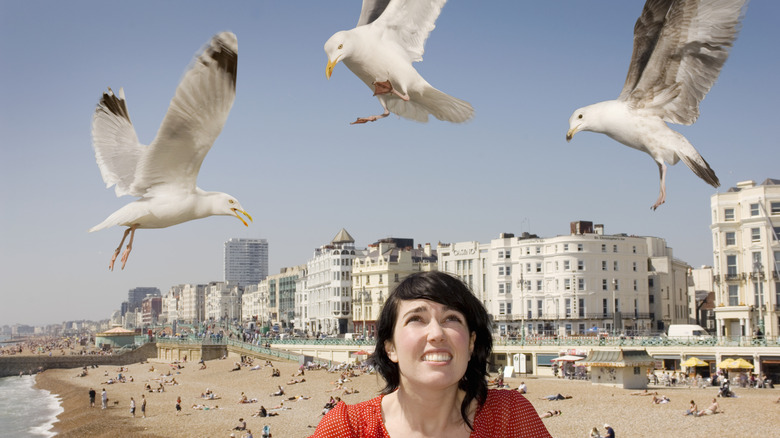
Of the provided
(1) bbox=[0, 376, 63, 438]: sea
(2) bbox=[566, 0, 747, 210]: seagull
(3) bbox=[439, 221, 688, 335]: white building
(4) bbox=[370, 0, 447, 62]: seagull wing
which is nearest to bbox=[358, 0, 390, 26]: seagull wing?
(4) bbox=[370, 0, 447, 62]: seagull wing

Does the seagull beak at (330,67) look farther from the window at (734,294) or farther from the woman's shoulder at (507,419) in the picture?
the window at (734,294)

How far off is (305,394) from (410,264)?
37.6 metres

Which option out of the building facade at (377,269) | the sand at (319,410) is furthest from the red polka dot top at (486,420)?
the building facade at (377,269)

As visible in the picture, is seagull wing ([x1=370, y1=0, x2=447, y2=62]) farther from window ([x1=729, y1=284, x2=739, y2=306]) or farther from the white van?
the white van

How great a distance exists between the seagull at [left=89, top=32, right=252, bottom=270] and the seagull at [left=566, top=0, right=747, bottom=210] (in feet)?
5.66

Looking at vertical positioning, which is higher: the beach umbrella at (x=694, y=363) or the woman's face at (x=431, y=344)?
the woman's face at (x=431, y=344)

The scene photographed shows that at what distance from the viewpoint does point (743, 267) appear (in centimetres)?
5028

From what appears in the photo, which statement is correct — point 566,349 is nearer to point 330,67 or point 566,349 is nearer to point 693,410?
point 693,410

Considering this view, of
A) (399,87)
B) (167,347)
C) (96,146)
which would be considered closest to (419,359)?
(399,87)

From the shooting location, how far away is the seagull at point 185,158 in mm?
3994

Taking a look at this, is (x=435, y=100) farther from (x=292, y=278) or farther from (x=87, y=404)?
(x=292, y=278)

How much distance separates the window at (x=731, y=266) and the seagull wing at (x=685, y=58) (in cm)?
5081

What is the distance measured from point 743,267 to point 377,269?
40.6 meters

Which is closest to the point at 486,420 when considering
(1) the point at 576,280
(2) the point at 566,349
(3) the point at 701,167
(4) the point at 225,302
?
(3) the point at 701,167
